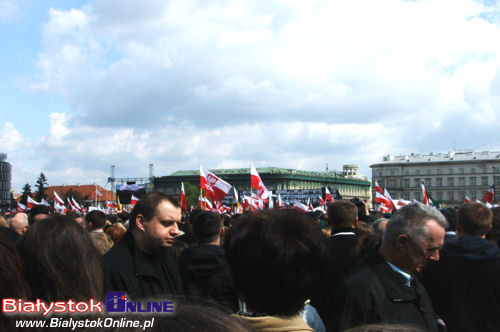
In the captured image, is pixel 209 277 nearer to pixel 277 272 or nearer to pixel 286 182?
pixel 277 272

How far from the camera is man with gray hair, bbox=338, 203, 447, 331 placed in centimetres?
300

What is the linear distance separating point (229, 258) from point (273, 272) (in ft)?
0.86

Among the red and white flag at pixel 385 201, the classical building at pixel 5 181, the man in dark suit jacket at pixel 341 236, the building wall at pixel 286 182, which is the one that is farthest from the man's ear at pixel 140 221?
the classical building at pixel 5 181

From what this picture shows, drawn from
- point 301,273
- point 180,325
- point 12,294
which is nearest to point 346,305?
point 301,273

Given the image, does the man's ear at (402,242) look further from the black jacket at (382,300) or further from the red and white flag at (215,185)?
the red and white flag at (215,185)

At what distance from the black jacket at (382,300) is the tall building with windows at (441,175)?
127770mm

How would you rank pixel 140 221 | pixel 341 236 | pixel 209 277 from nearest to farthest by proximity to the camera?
pixel 140 221 → pixel 209 277 → pixel 341 236

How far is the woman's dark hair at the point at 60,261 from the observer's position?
2.61 meters

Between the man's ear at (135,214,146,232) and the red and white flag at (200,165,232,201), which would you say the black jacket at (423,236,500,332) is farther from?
the red and white flag at (200,165,232,201)

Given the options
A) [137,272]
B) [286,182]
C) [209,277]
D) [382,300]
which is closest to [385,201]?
[209,277]

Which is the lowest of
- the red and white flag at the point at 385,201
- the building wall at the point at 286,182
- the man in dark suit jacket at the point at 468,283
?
the man in dark suit jacket at the point at 468,283

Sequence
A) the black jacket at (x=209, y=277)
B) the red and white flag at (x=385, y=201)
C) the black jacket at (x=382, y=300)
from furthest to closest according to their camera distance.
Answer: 1. the red and white flag at (x=385, y=201)
2. the black jacket at (x=209, y=277)
3. the black jacket at (x=382, y=300)

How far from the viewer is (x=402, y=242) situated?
11.4 feet

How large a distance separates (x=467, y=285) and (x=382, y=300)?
1833mm
